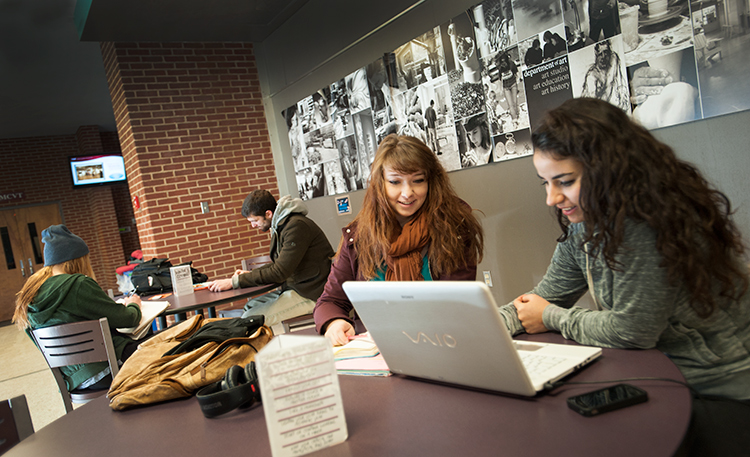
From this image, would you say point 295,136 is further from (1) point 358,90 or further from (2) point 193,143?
(1) point 358,90

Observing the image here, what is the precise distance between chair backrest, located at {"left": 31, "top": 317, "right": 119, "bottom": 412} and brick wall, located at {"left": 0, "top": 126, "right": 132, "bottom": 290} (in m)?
8.93

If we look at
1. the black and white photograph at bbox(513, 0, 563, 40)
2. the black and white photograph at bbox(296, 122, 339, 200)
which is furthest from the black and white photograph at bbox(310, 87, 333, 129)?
the black and white photograph at bbox(513, 0, 563, 40)

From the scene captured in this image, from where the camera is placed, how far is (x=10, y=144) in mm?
9992

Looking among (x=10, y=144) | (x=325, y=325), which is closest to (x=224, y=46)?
(x=325, y=325)

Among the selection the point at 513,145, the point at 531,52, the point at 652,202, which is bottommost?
the point at 652,202

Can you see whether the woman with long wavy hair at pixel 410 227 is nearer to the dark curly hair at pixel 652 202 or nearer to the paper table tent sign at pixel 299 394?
the dark curly hair at pixel 652 202

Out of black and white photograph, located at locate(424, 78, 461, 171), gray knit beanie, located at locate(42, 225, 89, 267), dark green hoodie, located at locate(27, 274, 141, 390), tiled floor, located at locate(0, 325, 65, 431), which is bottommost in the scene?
tiled floor, located at locate(0, 325, 65, 431)

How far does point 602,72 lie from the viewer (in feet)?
8.45

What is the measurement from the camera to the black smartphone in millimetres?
864

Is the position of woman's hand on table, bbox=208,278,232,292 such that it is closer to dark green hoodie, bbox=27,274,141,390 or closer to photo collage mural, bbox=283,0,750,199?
dark green hoodie, bbox=27,274,141,390

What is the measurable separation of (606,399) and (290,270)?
2.80m

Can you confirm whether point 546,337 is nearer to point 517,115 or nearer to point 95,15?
point 517,115

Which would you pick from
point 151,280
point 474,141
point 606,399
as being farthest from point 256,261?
point 606,399

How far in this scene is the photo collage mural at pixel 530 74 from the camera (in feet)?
7.19
